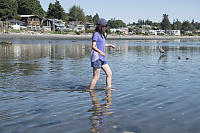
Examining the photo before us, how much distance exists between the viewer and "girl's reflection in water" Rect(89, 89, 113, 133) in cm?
507

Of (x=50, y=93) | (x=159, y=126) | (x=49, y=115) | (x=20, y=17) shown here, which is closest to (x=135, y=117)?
(x=159, y=126)

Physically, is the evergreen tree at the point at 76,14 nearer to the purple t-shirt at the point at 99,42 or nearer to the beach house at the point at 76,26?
the beach house at the point at 76,26

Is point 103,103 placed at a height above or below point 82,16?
below

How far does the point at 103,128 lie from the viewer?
16.5ft

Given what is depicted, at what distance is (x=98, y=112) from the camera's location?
609 cm

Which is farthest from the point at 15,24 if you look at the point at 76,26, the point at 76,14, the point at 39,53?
the point at 39,53

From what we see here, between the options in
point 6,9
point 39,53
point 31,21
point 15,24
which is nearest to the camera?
point 39,53

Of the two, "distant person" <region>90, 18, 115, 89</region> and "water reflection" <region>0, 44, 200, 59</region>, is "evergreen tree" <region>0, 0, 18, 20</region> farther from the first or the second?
"distant person" <region>90, 18, 115, 89</region>

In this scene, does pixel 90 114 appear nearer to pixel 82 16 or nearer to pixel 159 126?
pixel 159 126

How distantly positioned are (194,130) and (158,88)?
4.17m

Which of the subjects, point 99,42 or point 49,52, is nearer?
point 99,42

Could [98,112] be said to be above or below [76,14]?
below

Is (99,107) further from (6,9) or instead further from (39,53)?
(6,9)

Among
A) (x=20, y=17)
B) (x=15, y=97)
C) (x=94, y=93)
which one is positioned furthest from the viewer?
(x=20, y=17)
